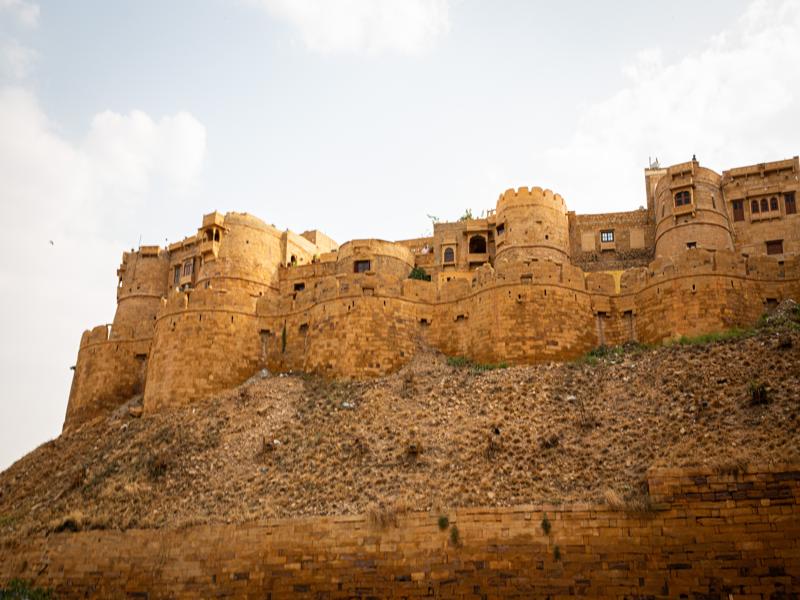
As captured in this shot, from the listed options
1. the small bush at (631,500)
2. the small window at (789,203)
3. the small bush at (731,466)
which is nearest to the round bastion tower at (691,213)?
the small window at (789,203)

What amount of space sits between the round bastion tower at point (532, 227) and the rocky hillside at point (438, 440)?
10.9 m

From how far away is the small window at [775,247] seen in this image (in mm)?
33844

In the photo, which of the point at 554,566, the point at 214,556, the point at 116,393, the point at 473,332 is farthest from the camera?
the point at 116,393

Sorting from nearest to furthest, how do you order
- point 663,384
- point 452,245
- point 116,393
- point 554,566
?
point 554,566 < point 663,384 < point 116,393 < point 452,245

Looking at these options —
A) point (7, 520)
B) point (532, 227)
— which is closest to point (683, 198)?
point (532, 227)

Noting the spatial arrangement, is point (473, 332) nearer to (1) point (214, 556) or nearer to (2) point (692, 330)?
(2) point (692, 330)

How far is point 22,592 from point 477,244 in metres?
25.2

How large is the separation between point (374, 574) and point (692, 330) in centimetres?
1229

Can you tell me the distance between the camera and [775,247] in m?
34.0

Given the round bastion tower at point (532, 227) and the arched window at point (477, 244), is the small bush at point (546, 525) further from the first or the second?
the arched window at point (477, 244)

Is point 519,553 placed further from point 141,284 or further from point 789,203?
point 141,284

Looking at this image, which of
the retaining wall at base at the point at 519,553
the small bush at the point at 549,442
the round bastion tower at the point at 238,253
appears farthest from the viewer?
the round bastion tower at the point at 238,253

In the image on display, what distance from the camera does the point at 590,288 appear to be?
26.8m

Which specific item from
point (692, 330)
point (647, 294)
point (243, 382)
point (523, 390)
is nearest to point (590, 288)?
point (647, 294)
